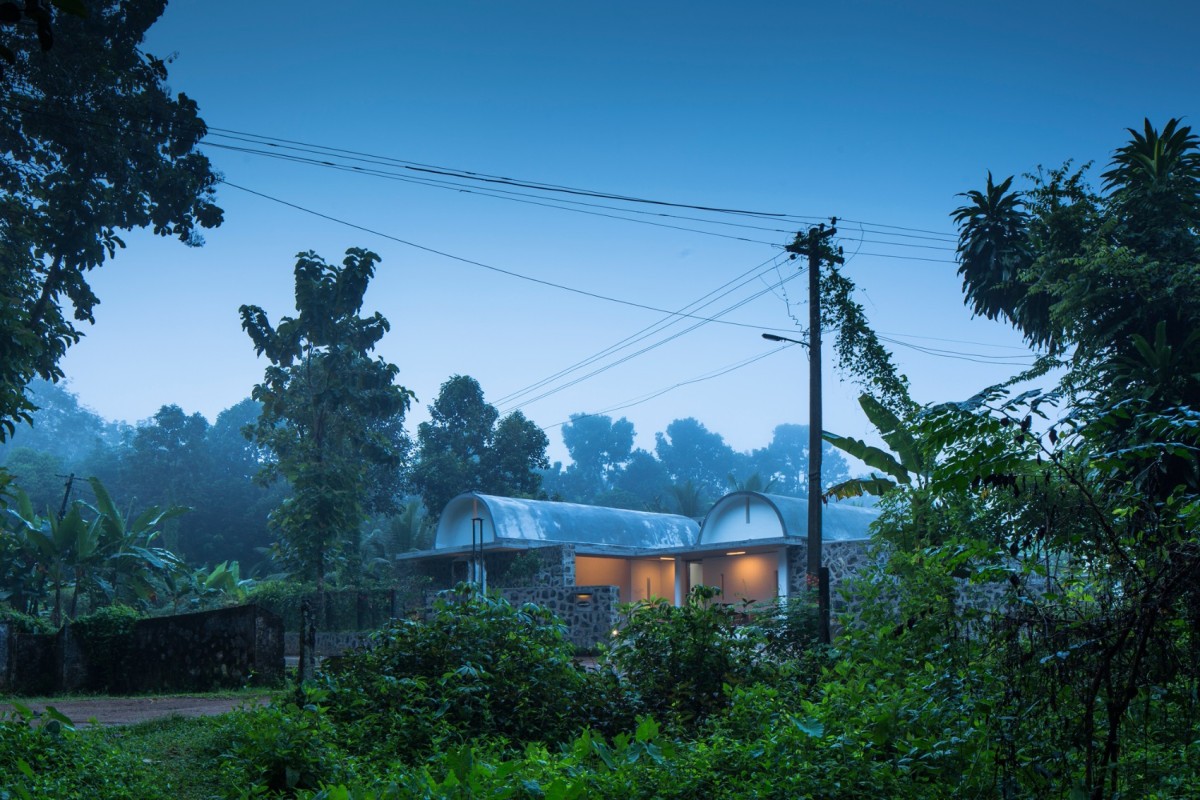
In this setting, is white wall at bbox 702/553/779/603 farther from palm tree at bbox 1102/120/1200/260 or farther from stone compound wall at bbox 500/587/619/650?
palm tree at bbox 1102/120/1200/260

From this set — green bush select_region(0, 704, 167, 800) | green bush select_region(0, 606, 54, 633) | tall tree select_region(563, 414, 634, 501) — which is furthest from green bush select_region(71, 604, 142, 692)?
tall tree select_region(563, 414, 634, 501)

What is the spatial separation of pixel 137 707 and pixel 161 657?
320 centimetres

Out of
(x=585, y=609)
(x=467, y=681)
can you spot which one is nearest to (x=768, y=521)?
(x=585, y=609)

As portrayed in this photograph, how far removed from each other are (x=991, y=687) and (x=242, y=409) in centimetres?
7169

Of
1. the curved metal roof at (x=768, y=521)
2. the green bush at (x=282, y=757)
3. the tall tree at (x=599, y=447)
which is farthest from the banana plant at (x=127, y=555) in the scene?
the tall tree at (x=599, y=447)

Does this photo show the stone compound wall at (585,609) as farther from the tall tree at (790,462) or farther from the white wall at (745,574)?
the tall tree at (790,462)

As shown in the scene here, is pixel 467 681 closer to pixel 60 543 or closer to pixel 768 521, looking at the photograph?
pixel 60 543

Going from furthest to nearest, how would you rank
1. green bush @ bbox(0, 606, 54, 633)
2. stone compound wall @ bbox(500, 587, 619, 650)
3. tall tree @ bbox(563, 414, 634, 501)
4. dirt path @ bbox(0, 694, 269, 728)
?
tall tree @ bbox(563, 414, 634, 501), stone compound wall @ bbox(500, 587, 619, 650), green bush @ bbox(0, 606, 54, 633), dirt path @ bbox(0, 694, 269, 728)

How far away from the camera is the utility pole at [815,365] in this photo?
17.1 meters

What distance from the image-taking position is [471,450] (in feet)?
151

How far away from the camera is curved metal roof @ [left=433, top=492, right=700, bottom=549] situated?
30.4 metres

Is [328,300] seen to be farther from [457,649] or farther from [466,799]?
[466,799]

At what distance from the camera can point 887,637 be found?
6375mm

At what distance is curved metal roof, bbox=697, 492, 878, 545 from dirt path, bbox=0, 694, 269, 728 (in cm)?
1641
